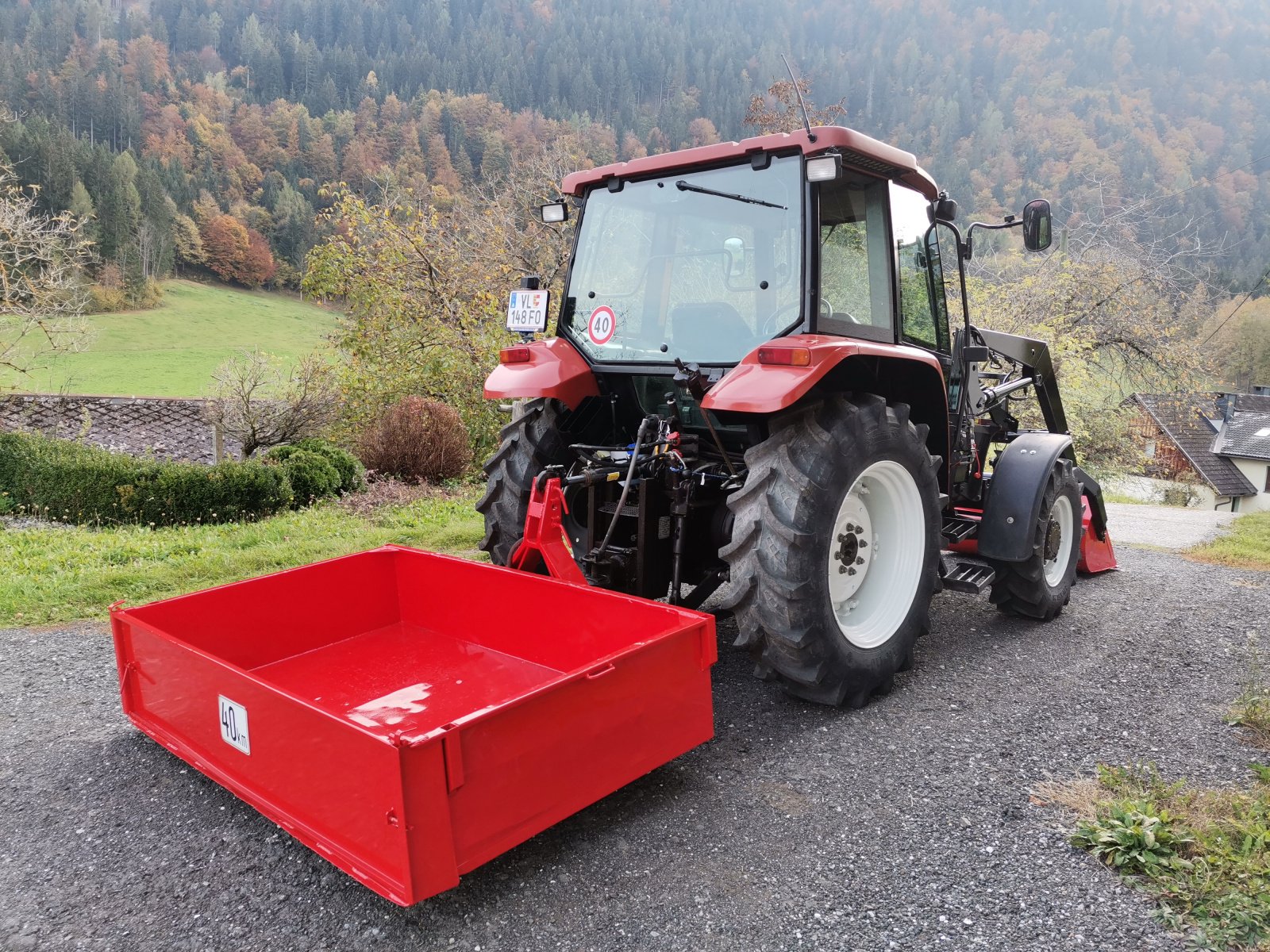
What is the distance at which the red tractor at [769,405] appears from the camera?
311 cm

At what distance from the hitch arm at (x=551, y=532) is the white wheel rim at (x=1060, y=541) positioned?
8.95 ft

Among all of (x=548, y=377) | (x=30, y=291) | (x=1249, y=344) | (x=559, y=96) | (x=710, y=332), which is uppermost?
(x=559, y=96)

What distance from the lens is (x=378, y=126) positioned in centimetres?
4247

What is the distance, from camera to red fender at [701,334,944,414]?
9.59 feet

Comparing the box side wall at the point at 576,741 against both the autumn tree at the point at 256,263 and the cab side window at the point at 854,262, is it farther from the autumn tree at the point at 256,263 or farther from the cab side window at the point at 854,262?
the autumn tree at the point at 256,263

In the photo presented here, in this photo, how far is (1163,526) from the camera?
30.6 feet

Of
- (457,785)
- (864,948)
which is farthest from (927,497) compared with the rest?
(457,785)

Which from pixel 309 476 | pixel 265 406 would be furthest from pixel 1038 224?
pixel 265 406

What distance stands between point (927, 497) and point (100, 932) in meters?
3.02

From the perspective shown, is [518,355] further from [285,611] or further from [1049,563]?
[1049,563]

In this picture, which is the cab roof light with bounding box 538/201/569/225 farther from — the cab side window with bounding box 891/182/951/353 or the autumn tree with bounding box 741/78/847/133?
the autumn tree with bounding box 741/78/847/133

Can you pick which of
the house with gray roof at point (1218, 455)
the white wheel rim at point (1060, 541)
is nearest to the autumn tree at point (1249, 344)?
the house with gray roof at point (1218, 455)

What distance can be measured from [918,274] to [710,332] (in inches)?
42.6

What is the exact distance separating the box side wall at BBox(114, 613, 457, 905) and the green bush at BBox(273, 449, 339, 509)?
6.21 m
